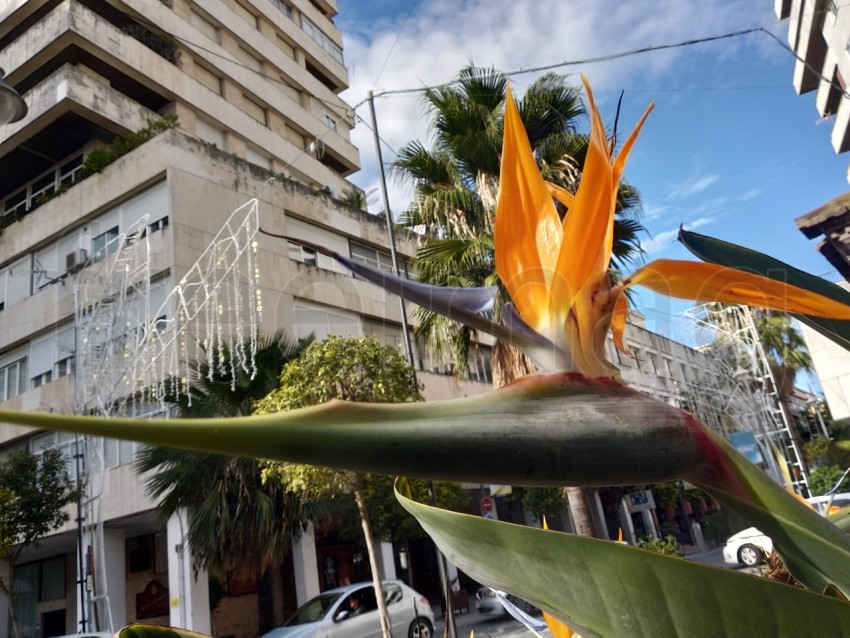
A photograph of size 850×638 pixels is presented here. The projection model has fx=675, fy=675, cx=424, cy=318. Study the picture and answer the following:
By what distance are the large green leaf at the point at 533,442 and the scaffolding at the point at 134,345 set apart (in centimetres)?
849

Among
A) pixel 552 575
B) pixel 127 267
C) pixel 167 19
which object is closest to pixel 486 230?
pixel 127 267

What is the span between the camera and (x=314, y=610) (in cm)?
850

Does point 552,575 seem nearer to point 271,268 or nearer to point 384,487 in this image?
point 384,487

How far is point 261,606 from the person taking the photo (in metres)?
9.54

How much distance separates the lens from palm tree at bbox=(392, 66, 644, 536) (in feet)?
25.0

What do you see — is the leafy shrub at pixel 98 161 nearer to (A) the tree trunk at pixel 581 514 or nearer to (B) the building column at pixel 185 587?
(B) the building column at pixel 185 587

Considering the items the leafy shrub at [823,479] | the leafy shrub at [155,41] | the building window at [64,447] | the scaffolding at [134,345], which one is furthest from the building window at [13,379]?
the leafy shrub at [823,479]

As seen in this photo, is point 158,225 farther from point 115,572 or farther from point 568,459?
point 568,459

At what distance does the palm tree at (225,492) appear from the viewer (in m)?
8.44

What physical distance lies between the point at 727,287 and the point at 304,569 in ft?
38.1

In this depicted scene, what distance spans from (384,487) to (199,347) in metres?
3.58

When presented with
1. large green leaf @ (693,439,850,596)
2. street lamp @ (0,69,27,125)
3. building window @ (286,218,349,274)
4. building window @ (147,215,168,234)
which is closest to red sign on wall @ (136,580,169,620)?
building window @ (147,215,168,234)

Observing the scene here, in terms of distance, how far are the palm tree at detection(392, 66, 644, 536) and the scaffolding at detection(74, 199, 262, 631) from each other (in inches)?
103

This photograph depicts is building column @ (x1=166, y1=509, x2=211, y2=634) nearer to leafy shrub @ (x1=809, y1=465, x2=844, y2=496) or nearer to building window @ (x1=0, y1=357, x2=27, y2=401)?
building window @ (x1=0, y1=357, x2=27, y2=401)
